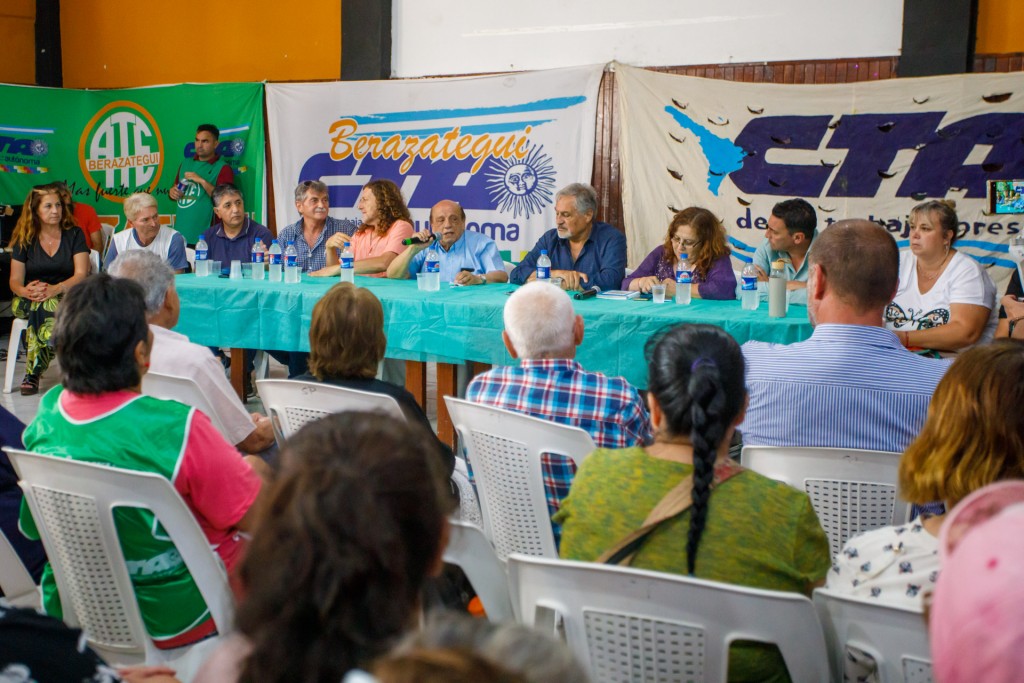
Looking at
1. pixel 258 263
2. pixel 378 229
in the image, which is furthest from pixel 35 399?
pixel 378 229

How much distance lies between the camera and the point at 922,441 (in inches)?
61.8

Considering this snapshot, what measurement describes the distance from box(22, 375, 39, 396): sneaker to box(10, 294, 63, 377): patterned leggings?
30 mm

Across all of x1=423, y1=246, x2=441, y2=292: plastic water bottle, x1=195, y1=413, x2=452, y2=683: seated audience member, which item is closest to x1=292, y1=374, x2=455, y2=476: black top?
x1=195, y1=413, x2=452, y2=683: seated audience member

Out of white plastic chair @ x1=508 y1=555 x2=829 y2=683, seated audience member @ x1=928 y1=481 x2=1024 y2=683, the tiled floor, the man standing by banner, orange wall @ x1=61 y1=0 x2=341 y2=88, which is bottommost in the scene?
the tiled floor

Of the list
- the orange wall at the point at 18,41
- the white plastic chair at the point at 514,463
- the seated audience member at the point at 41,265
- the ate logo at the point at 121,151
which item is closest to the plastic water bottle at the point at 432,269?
the seated audience member at the point at 41,265

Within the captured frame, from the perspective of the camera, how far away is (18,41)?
28.3 ft

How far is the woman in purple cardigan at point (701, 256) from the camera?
4410mm

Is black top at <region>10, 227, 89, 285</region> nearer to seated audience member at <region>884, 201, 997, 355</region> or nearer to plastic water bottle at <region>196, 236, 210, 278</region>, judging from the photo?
plastic water bottle at <region>196, 236, 210, 278</region>

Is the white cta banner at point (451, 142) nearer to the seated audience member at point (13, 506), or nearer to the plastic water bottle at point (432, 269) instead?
the plastic water bottle at point (432, 269)

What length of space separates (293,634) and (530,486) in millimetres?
1452

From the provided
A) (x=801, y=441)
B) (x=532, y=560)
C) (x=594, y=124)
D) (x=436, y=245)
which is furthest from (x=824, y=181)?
(x=532, y=560)

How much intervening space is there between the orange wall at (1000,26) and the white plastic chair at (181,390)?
479 centimetres

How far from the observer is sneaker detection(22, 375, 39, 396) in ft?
19.3

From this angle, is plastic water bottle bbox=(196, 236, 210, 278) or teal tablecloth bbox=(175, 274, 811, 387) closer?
teal tablecloth bbox=(175, 274, 811, 387)
